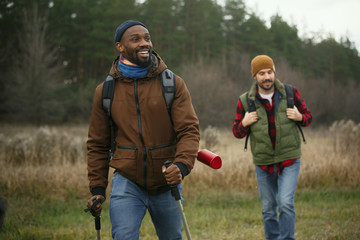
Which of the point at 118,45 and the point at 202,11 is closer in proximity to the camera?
the point at 118,45

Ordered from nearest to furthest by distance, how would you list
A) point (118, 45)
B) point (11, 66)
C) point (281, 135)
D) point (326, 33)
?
point (118, 45)
point (281, 135)
point (11, 66)
point (326, 33)

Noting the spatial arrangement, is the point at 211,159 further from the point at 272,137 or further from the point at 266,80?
the point at 266,80

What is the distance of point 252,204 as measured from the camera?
6.68m

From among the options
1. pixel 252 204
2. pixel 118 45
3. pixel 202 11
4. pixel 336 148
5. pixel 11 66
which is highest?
pixel 202 11

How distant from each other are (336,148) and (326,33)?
30730 mm

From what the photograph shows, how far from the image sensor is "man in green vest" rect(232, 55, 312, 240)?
3.97m

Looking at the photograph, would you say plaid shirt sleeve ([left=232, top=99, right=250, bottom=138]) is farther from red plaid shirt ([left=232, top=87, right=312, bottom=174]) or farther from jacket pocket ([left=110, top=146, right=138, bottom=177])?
jacket pocket ([left=110, top=146, right=138, bottom=177])

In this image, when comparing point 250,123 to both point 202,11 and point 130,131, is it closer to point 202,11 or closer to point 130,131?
point 130,131

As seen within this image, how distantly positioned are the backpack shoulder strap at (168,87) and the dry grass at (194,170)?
16.2 feet

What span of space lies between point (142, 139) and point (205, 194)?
16.0ft

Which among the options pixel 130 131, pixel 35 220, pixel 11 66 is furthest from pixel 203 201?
pixel 11 66

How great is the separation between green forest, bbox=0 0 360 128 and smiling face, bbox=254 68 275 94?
2100 centimetres

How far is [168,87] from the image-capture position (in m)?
2.64

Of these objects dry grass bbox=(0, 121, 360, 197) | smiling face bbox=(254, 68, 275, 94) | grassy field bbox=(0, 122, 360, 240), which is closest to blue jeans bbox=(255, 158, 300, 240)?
smiling face bbox=(254, 68, 275, 94)
